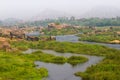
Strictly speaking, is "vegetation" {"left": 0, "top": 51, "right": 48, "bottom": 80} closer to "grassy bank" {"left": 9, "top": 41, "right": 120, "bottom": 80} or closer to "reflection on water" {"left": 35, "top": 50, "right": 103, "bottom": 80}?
"reflection on water" {"left": 35, "top": 50, "right": 103, "bottom": 80}

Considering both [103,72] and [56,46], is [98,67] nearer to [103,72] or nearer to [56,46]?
[103,72]

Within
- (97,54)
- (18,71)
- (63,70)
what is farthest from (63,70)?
(97,54)

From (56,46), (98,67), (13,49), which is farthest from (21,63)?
(56,46)

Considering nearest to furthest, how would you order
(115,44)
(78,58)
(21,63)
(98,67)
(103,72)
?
1. (103,72)
2. (98,67)
3. (21,63)
4. (78,58)
5. (115,44)

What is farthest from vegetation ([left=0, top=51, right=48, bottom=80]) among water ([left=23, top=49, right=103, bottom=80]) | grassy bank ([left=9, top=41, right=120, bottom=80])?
grassy bank ([left=9, top=41, right=120, bottom=80])

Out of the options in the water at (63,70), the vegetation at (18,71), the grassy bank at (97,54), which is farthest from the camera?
the water at (63,70)

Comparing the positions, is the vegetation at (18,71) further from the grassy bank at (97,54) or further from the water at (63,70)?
the grassy bank at (97,54)

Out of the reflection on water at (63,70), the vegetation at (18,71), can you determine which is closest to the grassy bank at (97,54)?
the reflection on water at (63,70)

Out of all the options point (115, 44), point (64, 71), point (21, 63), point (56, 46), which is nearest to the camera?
point (64, 71)

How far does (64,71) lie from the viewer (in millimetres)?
101500

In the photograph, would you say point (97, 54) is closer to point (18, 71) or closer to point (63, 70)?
point (63, 70)

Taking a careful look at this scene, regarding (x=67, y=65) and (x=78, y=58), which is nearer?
(x=67, y=65)

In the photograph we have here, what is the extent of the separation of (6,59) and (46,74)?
26.4 m

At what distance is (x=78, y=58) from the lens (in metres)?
124
